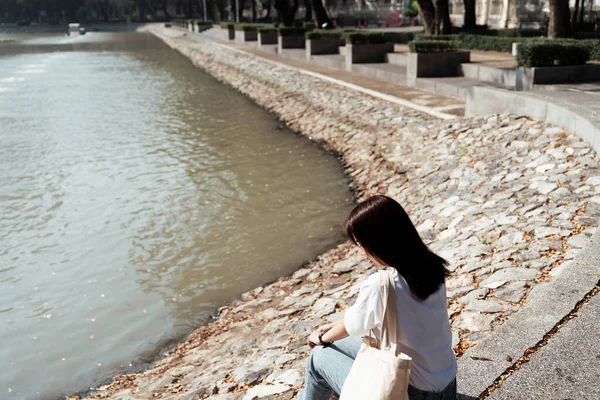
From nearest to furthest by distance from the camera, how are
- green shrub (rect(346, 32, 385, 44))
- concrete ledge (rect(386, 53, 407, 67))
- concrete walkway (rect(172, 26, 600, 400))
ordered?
concrete walkway (rect(172, 26, 600, 400)) → concrete ledge (rect(386, 53, 407, 67)) → green shrub (rect(346, 32, 385, 44))

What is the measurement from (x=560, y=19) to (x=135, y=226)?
51.9 ft

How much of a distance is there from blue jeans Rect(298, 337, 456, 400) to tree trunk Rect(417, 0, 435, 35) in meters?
23.8

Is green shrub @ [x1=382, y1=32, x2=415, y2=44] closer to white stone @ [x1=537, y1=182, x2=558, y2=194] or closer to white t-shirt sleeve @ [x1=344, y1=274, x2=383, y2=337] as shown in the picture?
white stone @ [x1=537, y1=182, x2=558, y2=194]

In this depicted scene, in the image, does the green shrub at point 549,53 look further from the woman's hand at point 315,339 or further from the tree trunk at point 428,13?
the tree trunk at point 428,13

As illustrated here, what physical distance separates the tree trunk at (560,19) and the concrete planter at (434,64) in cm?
346

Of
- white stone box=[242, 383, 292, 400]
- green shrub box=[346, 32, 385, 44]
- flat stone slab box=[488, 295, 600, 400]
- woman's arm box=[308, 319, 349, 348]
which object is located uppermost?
green shrub box=[346, 32, 385, 44]

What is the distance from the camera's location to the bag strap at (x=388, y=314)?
2838mm

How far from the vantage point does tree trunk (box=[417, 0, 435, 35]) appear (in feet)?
82.2

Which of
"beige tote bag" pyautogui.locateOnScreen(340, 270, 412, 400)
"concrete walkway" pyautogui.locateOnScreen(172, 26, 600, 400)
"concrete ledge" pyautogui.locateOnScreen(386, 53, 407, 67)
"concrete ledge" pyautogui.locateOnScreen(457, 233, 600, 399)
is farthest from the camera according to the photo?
"concrete ledge" pyautogui.locateOnScreen(386, 53, 407, 67)

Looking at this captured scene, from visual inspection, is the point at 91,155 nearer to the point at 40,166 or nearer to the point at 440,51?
the point at 40,166

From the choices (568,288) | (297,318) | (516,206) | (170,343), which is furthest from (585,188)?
(170,343)

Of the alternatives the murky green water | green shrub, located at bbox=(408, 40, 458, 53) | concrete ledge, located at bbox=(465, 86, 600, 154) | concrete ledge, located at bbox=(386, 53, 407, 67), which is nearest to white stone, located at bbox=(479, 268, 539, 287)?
the murky green water

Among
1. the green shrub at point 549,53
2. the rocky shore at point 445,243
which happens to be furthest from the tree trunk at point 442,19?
the rocky shore at point 445,243

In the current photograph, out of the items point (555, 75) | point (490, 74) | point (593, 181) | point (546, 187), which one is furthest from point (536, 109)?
point (490, 74)
